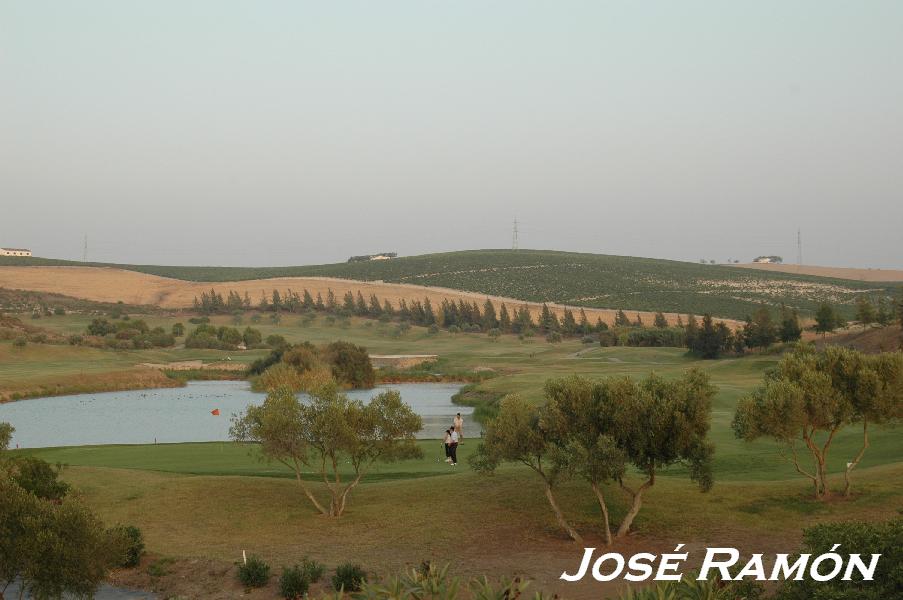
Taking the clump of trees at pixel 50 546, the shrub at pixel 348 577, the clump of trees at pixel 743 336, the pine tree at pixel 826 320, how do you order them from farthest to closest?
the clump of trees at pixel 743 336, the pine tree at pixel 826 320, the shrub at pixel 348 577, the clump of trees at pixel 50 546

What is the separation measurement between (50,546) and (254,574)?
5.03 m

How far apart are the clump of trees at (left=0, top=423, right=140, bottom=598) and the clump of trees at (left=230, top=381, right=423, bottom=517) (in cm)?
817

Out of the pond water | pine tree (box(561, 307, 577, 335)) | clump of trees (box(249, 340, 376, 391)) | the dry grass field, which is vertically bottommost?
the pond water

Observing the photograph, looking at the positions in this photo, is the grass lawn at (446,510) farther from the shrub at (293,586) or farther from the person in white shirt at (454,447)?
the shrub at (293,586)

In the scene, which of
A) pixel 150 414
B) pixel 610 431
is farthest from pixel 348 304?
pixel 610 431

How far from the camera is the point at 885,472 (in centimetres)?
3059

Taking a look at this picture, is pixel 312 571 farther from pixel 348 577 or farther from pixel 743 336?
pixel 743 336

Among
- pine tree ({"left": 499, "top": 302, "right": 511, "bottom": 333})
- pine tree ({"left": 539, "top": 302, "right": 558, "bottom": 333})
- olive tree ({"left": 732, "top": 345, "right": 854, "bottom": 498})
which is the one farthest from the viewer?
pine tree ({"left": 499, "top": 302, "right": 511, "bottom": 333})

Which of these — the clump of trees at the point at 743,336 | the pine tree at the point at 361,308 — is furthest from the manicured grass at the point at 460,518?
the pine tree at the point at 361,308

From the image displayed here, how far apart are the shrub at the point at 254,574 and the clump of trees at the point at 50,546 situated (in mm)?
3247

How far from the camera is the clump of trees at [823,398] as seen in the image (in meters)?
27.1

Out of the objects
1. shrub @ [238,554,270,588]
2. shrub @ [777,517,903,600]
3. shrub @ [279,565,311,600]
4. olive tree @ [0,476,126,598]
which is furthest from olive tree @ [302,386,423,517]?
shrub @ [777,517,903,600]

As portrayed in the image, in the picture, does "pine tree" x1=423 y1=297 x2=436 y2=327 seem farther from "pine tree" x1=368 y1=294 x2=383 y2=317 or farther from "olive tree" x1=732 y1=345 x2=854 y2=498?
"olive tree" x1=732 y1=345 x2=854 y2=498

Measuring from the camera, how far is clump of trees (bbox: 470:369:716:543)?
24.1 meters
